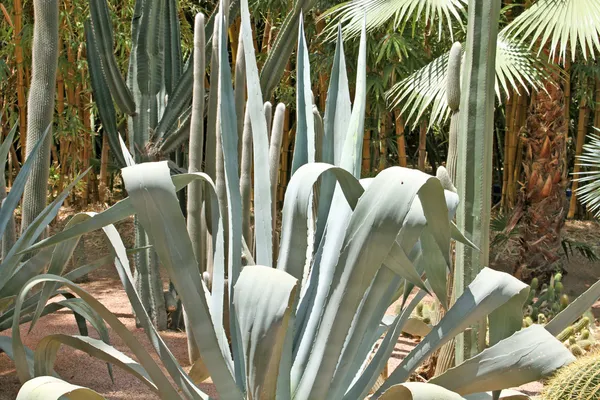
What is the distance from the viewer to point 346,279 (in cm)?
152

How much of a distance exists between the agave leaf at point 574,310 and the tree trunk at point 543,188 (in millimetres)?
3434

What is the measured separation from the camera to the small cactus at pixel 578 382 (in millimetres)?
1920

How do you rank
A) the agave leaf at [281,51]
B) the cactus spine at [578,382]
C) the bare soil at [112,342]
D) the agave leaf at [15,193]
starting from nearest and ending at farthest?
the cactus spine at [578,382] → the agave leaf at [15,193] → the bare soil at [112,342] → the agave leaf at [281,51]

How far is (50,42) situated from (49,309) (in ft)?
3.31

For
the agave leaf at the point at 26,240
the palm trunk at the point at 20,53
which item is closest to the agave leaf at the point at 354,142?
the agave leaf at the point at 26,240

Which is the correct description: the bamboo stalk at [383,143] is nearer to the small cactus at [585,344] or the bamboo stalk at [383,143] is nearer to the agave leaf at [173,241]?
the small cactus at [585,344]

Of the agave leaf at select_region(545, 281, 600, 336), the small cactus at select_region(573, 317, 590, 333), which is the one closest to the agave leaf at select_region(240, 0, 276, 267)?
the agave leaf at select_region(545, 281, 600, 336)

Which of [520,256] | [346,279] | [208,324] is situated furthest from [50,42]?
[520,256]

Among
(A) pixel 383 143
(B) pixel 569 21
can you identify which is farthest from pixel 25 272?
(A) pixel 383 143

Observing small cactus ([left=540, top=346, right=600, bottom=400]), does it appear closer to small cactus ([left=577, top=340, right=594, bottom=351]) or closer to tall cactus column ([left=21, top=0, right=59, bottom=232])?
small cactus ([left=577, top=340, right=594, bottom=351])

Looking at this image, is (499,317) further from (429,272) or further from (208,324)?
(208,324)

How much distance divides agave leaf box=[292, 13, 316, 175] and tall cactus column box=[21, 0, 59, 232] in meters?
1.20

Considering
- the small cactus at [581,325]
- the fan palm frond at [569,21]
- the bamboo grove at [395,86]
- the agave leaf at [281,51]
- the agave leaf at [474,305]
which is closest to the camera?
the agave leaf at [474,305]

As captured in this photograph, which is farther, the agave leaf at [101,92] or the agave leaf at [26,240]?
the agave leaf at [101,92]
